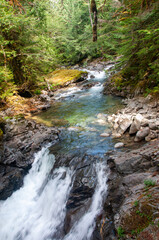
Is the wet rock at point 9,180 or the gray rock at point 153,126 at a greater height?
the gray rock at point 153,126

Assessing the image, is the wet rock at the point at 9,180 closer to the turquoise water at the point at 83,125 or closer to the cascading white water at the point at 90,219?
the turquoise water at the point at 83,125

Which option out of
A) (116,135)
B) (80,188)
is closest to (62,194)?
(80,188)

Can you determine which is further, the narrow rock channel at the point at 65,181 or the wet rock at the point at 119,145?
the wet rock at the point at 119,145

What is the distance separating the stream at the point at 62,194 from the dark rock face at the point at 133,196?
0.42 meters

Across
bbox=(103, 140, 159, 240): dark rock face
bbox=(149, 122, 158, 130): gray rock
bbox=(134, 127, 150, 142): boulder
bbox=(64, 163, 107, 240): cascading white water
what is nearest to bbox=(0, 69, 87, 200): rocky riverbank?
bbox=(64, 163, 107, 240): cascading white water

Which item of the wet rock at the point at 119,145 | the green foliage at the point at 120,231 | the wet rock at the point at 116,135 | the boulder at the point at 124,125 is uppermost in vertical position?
the green foliage at the point at 120,231

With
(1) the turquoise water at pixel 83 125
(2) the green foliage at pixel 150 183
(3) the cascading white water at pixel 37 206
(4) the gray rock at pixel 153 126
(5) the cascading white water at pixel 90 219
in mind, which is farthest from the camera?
(1) the turquoise water at pixel 83 125

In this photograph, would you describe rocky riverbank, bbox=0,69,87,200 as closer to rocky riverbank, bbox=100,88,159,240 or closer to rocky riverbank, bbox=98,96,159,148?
rocky riverbank, bbox=98,96,159,148

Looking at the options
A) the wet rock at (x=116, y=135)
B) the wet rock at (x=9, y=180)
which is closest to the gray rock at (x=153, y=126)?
the wet rock at (x=116, y=135)

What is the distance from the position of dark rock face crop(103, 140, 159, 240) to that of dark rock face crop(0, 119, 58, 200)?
141 inches

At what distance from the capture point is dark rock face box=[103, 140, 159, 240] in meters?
2.24

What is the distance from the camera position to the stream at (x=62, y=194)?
3706 mm

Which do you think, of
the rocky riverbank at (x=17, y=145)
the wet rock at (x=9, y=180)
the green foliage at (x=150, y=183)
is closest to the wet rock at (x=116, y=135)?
the rocky riverbank at (x=17, y=145)

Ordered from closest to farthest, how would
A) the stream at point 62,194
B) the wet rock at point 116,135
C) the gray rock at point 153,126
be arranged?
1. the stream at point 62,194
2. the gray rock at point 153,126
3. the wet rock at point 116,135
